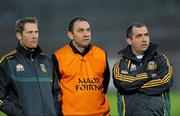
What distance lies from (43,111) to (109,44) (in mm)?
6141

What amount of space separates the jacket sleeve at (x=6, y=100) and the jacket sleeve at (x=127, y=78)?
0.95 meters

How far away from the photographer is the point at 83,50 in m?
4.86

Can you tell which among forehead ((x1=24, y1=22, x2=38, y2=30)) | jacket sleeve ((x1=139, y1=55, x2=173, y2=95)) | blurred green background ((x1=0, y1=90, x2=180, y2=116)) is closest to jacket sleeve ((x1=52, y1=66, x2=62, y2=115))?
forehead ((x1=24, y1=22, x2=38, y2=30))

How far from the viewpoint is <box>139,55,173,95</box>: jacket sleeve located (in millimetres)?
4489

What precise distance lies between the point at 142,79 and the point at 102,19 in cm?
612

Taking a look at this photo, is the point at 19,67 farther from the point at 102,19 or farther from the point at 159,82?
the point at 102,19

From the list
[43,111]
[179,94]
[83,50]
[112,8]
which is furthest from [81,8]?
[43,111]

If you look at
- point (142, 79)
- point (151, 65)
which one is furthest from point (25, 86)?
point (151, 65)

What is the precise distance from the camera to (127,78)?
457 cm

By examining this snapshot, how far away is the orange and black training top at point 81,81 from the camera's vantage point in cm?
470

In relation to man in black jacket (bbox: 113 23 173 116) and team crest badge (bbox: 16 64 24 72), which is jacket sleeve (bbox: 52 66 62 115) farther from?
man in black jacket (bbox: 113 23 173 116)

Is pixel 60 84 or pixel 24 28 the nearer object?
pixel 24 28

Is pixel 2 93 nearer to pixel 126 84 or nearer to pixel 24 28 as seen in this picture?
pixel 24 28

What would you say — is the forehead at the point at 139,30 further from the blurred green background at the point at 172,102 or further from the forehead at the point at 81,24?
the blurred green background at the point at 172,102
